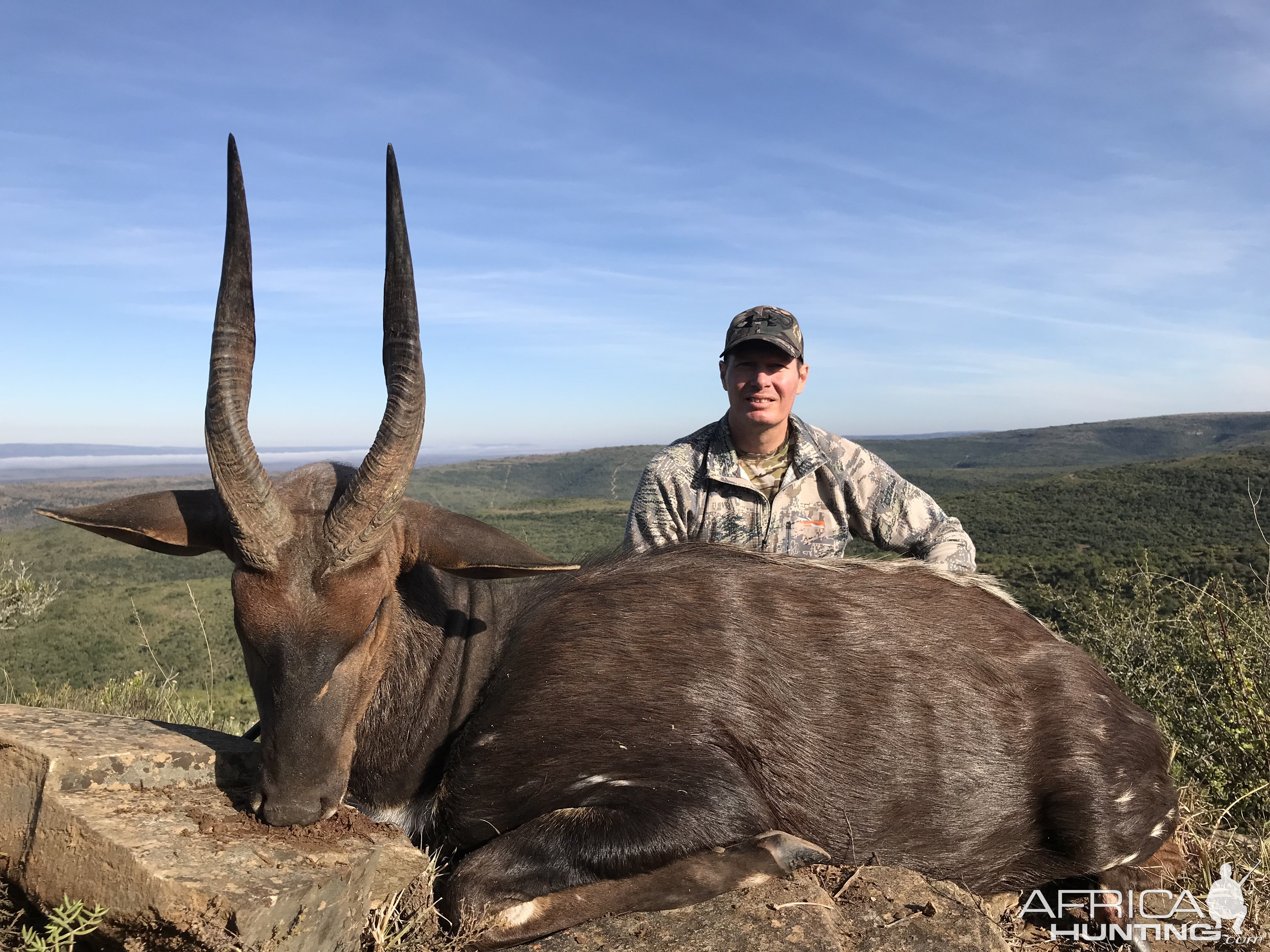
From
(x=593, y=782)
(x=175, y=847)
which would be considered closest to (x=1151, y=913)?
(x=593, y=782)

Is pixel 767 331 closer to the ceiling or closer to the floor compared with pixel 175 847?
closer to the ceiling

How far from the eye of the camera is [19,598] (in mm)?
17938

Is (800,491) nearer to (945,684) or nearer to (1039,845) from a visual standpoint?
(945,684)

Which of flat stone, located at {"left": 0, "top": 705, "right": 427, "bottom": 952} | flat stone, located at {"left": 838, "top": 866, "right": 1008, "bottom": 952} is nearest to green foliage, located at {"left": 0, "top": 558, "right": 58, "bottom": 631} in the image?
flat stone, located at {"left": 0, "top": 705, "right": 427, "bottom": 952}

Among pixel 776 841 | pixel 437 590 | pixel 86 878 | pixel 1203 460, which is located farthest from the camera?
pixel 1203 460

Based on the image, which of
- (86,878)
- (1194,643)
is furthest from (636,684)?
(1194,643)

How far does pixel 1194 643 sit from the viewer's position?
7.11 meters

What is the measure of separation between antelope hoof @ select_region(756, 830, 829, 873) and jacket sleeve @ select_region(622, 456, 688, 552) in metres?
3.12

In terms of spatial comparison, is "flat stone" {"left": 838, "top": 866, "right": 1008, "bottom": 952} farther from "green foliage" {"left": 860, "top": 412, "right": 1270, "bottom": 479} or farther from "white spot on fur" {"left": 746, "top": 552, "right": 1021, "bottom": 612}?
"green foliage" {"left": 860, "top": 412, "right": 1270, "bottom": 479}

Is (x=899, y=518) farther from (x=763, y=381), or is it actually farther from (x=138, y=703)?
(x=138, y=703)

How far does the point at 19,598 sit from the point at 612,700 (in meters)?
18.7

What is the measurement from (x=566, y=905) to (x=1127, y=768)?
2.95 meters

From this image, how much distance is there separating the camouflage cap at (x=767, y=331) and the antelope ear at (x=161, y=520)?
4.05 m

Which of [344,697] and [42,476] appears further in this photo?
[42,476]
